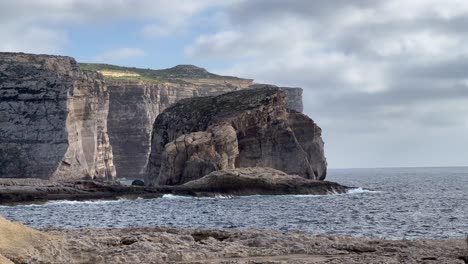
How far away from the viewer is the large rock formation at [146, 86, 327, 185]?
339 ft

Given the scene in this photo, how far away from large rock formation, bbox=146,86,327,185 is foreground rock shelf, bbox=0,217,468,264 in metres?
79.1

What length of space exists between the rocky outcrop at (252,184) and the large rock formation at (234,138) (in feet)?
22.6

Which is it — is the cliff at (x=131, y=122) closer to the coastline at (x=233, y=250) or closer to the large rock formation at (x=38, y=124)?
the large rock formation at (x=38, y=124)

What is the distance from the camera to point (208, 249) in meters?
20.7

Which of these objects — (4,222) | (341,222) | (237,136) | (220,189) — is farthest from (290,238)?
(237,136)

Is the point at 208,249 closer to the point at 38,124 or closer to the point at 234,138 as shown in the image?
the point at 234,138

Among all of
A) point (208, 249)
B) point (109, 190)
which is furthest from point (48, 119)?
point (208, 249)

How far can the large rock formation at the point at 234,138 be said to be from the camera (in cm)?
10331

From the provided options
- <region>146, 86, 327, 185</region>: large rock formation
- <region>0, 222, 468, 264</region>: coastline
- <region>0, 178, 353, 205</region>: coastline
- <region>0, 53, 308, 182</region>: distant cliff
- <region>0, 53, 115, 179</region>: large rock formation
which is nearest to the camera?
<region>0, 222, 468, 264</region>: coastline

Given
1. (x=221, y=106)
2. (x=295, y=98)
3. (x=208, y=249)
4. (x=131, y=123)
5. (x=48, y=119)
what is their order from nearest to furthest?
1. (x=208, y=249)
2. (x=221, y=106)
3. (x=48, y=119)
4. (x=131, y=123)
5. (x=295, y=98)

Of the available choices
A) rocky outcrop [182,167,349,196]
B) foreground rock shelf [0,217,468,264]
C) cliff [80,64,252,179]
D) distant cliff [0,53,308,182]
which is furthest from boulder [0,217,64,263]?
cliff [80,64,252,179]

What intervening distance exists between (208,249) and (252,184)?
2936 inches

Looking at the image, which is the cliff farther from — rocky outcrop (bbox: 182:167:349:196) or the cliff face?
rocky outcrop (bbox: 182:167:349:196)

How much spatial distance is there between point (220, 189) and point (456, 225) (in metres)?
48.3
